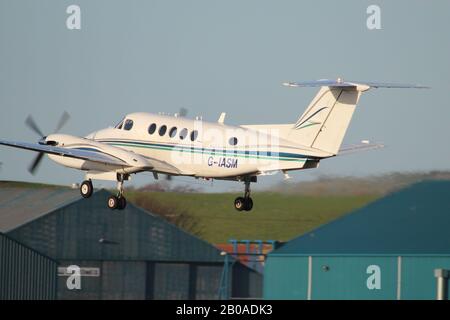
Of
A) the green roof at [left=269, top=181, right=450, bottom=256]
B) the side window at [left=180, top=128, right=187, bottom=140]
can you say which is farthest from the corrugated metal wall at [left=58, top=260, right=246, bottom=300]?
the side window at [left=180, top=128, right=187, bottom=140]

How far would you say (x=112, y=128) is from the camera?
5250 cm

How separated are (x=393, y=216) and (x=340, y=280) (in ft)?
14.7

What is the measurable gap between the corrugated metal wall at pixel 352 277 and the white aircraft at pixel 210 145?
568 inches

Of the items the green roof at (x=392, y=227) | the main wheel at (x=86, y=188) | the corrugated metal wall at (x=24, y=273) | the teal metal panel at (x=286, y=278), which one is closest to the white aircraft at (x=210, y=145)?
the main wheel at (x=86, y=188)

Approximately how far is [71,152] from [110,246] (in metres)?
24.5

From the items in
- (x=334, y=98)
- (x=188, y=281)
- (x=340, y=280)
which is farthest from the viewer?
(x=188, y=281)

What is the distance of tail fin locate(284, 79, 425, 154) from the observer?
4634 centimetres

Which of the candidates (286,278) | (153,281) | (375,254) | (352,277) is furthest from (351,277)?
(153,281)

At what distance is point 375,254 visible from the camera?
64.6 m

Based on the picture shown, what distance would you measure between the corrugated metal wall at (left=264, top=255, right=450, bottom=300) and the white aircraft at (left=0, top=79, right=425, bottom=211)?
14428mm

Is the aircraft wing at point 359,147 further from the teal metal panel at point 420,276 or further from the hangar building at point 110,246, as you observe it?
the hangar building at point 110,246
